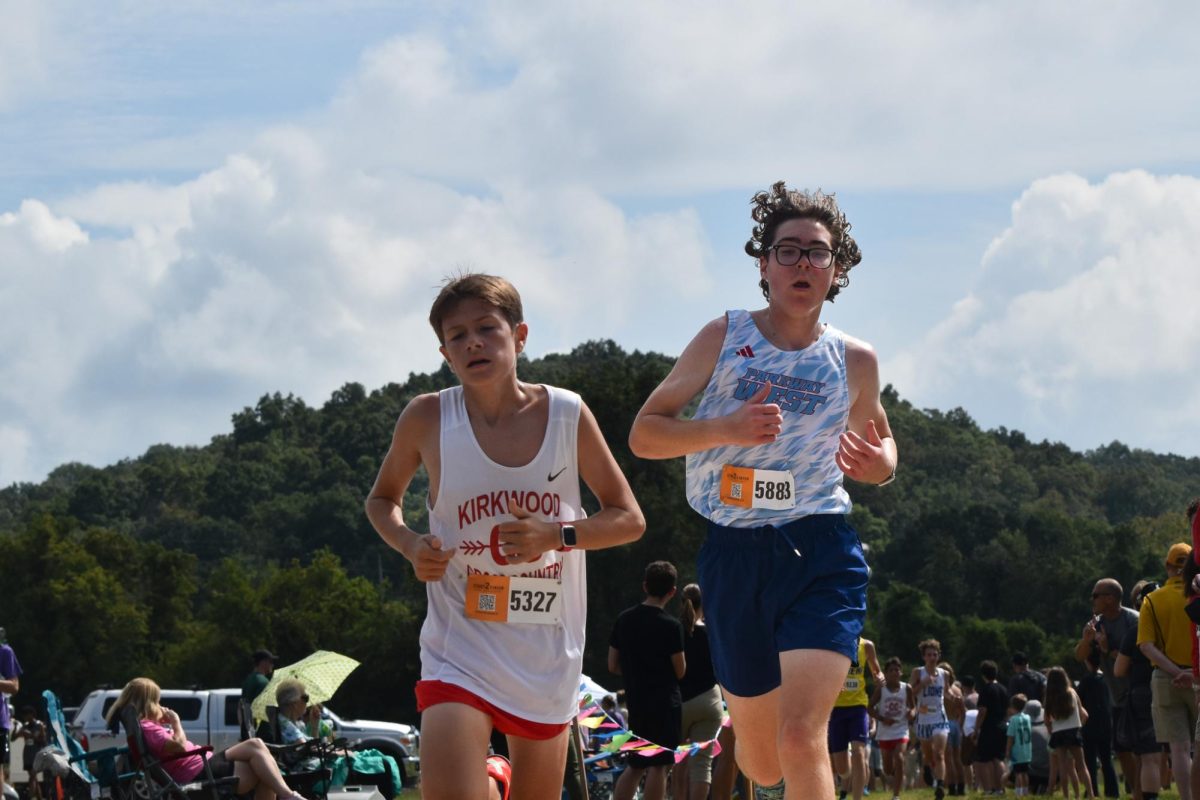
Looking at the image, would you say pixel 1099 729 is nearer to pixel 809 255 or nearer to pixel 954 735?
pixel 954 735

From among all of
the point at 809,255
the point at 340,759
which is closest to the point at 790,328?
the point at 809,255

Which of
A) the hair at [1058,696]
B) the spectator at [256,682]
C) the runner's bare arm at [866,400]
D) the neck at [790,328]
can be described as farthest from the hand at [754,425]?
the hair at [1058,696]

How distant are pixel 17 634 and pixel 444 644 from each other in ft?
227

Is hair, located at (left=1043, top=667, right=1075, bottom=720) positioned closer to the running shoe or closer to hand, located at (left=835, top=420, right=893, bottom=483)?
the running shoe

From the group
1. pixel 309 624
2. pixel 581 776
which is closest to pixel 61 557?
pixel 309 624

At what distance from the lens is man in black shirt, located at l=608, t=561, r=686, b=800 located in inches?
468

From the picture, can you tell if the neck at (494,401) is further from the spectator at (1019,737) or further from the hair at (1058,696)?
the spectator at (1019,737)

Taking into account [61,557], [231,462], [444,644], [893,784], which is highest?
[231,462]

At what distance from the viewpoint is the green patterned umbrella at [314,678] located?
48.2 ft

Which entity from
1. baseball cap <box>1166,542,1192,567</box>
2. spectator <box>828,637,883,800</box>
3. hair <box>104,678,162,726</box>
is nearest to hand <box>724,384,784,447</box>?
baseball cap <box>1166,542,1192,567</box>

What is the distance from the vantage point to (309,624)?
69750 millimetres

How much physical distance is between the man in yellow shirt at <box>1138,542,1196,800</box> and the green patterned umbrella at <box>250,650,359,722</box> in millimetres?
6606

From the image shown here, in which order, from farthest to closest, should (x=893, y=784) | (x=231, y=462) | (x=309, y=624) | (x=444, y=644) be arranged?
(x=231, y=462) → (x=309, y=624) → (x=893, y=784) → (x=444, y=644)

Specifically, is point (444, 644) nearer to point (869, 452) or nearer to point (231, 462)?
point (869, 452)
